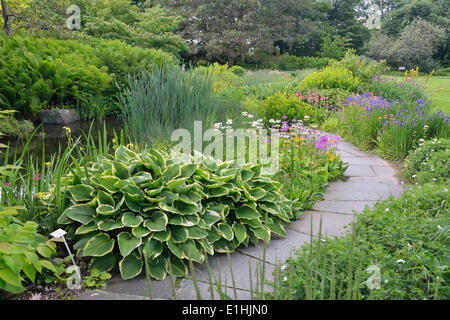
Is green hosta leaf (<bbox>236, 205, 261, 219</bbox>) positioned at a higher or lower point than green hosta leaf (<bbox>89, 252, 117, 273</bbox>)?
higher

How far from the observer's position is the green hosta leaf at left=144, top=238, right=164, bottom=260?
6.88 ft

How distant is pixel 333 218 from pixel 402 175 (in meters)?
1.65

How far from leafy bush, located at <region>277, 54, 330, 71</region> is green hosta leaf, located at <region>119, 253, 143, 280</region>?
1044 inches

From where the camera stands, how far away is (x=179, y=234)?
2236 mm

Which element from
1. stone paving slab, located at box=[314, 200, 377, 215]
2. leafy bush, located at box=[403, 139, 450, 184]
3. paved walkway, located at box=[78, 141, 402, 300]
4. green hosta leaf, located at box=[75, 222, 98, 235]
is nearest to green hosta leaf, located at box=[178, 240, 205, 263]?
paved walkway, located at box=[78, 141, 402, 300]

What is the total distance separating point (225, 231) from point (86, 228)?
0.91 meters

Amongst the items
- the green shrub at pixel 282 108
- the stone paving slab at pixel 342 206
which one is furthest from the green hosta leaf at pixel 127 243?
the green shrub at pixel 282 108

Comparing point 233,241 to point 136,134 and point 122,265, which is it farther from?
point 136,134

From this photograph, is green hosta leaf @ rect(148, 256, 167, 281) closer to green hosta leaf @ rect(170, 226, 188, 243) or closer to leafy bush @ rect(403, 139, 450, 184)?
green hosta leaf @ rect(170, 226, 188, 243)

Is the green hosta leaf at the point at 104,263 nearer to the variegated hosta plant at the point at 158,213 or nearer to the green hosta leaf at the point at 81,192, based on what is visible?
the variegated hosta plant at the point at 158,213

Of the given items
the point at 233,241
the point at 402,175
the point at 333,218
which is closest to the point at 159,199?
the point at 233,241

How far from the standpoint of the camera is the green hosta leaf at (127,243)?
2.05 meters

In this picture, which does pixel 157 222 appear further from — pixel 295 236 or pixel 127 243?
pixel 295 236

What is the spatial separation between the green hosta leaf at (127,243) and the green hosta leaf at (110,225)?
6 cm
